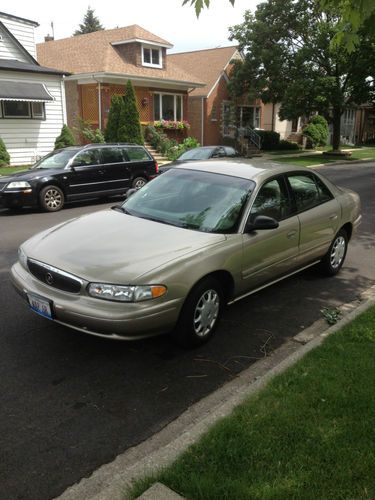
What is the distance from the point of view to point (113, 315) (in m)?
3.56

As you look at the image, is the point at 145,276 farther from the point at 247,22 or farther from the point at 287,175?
the point at 247,22

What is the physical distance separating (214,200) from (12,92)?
16.6 m

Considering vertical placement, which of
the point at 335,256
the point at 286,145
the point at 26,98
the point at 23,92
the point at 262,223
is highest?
the point at 23,92

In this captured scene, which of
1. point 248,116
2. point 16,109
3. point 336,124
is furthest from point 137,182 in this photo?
point 248,116

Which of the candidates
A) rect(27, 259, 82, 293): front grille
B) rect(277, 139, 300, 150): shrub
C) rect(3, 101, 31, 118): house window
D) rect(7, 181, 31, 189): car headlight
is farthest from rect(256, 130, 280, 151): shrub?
rect(27, 259, 82, 293): front grille

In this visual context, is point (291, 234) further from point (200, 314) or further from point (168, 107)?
point (168, 107)

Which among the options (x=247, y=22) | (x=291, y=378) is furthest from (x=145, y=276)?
(x=247, y=22)

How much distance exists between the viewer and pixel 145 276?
144 inches

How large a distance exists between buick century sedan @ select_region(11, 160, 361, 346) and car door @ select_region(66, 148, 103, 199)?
6.41 meters

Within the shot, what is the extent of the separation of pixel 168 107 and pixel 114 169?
17601 mm

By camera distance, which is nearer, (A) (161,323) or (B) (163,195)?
(A) (161,323)

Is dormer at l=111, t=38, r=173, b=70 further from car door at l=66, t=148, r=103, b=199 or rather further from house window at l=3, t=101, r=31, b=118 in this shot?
car door at l=66, t=148, r=103, b=199

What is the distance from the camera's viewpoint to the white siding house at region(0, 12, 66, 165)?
63.5 feet

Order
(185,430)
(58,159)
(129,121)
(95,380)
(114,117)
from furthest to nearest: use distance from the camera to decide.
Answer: (114,117) → (129,121) → (58,159) → (95,380) → (185,430)
